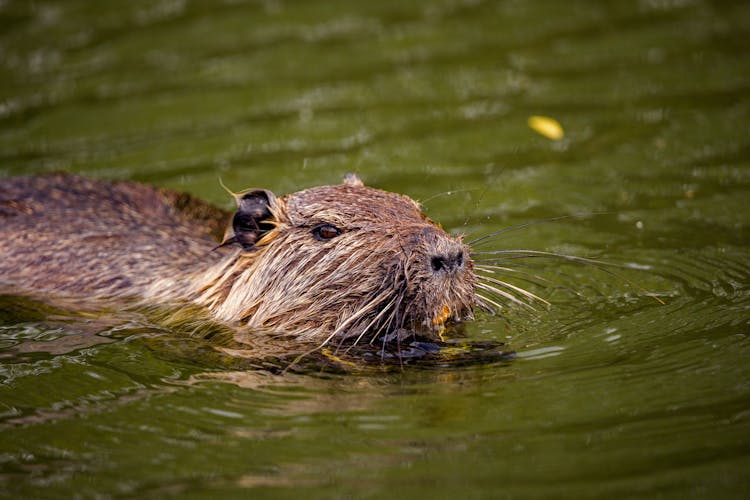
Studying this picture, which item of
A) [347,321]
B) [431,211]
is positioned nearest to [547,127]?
[431,211]

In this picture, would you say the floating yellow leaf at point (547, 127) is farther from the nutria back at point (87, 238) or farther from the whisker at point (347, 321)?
the whisker at point (347, 321)

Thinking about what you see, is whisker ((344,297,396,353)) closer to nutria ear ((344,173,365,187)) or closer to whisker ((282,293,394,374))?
whisker ((282,293,394,374))

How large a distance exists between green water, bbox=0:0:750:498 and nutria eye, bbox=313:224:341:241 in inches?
24.1

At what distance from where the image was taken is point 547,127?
7484 mm

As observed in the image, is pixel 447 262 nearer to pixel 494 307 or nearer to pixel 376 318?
pixel 376 318

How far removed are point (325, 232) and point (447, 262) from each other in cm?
66

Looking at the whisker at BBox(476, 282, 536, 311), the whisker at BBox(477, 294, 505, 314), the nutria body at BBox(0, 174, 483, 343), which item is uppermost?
the nutria body at BBox(0, 174, 483, 343)

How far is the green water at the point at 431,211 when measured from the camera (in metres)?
3.81

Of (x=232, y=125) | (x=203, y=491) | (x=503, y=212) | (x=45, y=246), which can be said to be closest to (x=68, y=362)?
(x=45, y=246)

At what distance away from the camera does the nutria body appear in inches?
174

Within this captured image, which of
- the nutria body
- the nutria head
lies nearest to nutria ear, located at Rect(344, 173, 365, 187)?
the nutria body

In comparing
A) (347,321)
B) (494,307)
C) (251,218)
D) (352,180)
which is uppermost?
(352,180)

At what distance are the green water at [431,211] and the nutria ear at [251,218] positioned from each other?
539mm

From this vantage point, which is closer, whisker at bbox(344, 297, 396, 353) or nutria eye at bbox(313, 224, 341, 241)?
whisker at bbox(344, 297, 396, 353)
